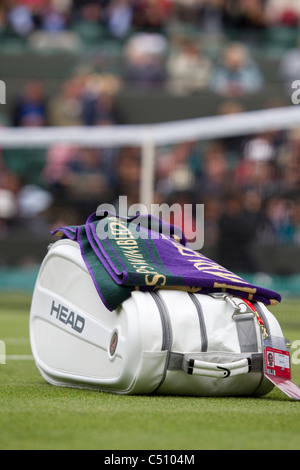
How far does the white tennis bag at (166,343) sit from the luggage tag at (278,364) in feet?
0.10

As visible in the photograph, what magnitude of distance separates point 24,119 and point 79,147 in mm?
2422

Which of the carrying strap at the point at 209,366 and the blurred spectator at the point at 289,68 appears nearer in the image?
the carrying strap at the point at 209,366

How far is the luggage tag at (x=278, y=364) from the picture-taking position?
273 cm

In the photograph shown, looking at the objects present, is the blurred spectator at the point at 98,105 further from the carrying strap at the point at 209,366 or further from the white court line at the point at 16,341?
the carrying strap at the point at 209,366

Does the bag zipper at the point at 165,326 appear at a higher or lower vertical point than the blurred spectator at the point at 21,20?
lower

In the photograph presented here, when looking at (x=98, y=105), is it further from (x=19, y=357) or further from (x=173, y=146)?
(x=19, y=357)

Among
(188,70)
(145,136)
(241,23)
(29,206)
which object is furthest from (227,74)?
(29,206)

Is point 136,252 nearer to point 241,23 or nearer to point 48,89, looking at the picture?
point 48,89

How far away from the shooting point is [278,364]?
2764mm

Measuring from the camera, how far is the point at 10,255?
898 cm

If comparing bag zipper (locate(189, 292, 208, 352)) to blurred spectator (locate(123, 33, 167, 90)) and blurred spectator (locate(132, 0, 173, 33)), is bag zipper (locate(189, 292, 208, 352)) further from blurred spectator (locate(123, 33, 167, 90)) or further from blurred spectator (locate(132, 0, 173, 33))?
blurred spectator (locate(132, 0, 173, 33))

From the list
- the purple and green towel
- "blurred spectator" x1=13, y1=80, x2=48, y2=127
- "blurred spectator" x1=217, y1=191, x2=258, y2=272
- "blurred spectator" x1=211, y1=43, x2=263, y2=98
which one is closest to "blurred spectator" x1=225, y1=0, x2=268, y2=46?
"blurred spectator" x1=211, y1=43, x2=263, y2=98

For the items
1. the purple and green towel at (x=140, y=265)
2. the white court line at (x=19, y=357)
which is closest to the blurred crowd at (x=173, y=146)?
the white court line at (x=19, y=357)

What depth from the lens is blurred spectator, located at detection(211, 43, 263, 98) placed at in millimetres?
12031
